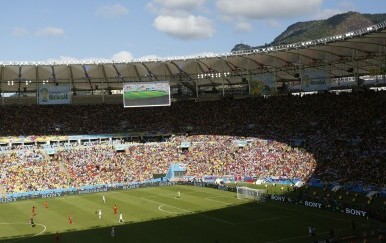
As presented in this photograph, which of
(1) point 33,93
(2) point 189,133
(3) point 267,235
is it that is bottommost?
(3) point 267,235

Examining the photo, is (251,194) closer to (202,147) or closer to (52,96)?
(202,147)

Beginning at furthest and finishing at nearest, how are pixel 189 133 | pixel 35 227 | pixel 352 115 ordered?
pixel 189 133 → pixel 352 115 → pixel 35 227

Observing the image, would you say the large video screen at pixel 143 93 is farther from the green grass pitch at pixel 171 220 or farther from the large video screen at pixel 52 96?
the green grass pitch at pixel 171 220

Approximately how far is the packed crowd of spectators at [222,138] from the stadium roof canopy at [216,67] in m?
4.54

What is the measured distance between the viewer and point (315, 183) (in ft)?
174

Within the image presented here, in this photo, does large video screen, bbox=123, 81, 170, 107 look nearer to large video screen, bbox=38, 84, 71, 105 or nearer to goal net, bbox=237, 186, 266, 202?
large video screen, bbox=38, 84, 71, 105

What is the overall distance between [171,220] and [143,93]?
101ft

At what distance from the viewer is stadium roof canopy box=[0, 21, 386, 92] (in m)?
60.1

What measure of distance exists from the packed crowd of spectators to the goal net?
9456mm

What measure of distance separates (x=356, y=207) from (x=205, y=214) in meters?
12.9

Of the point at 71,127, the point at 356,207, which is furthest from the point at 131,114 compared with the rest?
the point at 356,207

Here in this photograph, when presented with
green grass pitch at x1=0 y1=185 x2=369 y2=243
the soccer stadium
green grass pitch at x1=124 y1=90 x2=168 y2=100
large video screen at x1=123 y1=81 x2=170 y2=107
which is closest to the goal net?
the soccer stadium

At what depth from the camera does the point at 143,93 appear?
67875 millimetres

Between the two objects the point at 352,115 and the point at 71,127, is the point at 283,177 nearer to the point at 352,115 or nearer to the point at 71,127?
the point at 352,115
